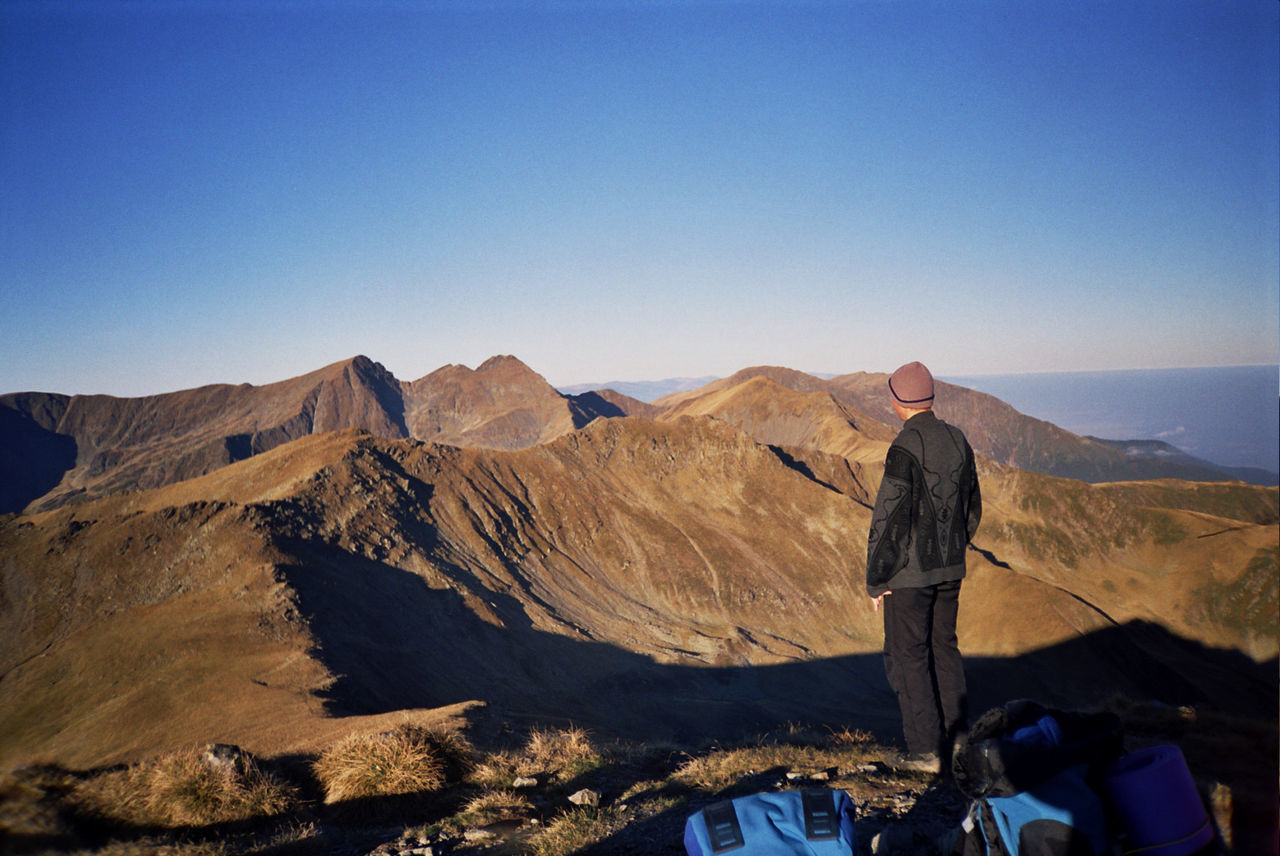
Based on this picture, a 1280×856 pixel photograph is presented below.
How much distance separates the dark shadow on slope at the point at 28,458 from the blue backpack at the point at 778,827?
13582cm

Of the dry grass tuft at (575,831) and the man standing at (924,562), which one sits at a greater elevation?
the man standing at (924,562)

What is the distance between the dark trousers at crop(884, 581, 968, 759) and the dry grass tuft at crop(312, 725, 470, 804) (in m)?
4.44

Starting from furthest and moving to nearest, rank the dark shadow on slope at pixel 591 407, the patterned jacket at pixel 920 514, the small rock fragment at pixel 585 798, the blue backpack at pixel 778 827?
the dark shadow on slope at pixel 591 407
the small rock fragment at pixel 585 798
the patterned jacket at pixel 920 514
the blue backpack at pixel 778 827

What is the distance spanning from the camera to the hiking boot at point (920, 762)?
495cm

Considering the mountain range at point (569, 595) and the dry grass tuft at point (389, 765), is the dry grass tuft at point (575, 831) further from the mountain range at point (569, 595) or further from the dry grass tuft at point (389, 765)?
the mountain range at point (569, 595)

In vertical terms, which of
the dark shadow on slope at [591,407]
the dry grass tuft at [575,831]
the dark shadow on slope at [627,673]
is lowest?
the dark shadow on slope at [627,673]

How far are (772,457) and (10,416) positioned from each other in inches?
5664

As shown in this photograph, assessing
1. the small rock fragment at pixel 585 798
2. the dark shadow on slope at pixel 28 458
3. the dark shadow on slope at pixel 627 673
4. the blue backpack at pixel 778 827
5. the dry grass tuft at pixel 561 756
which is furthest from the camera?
the dark shadow on slope at pixel 28 458

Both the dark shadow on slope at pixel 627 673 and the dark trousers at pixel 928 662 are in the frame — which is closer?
the dark trousers at pixel 928 662

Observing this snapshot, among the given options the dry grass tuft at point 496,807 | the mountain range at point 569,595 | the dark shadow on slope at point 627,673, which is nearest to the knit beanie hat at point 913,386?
the mountain range at point 569,595

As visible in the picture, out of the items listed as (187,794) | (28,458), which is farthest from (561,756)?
(28,458)

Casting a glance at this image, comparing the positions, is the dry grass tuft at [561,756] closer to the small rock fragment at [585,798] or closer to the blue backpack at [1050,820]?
the small rock fragment at [585,798]

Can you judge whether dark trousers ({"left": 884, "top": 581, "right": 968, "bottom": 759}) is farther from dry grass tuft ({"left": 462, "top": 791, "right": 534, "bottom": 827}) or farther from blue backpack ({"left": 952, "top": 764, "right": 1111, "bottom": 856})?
dry grass tuft ({"left": 462, "top": 791, "right": 534, "bottom": 827})

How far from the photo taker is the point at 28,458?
119 meters
